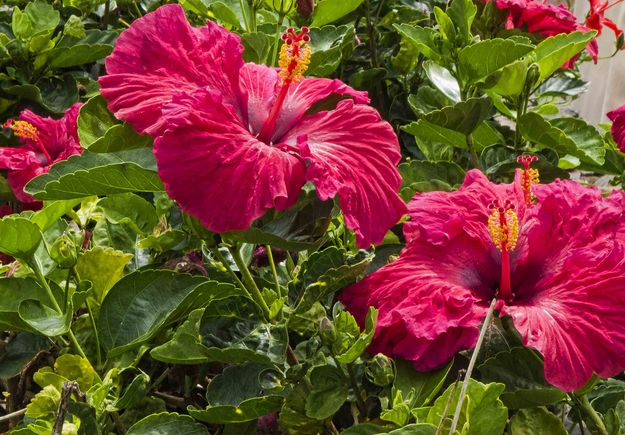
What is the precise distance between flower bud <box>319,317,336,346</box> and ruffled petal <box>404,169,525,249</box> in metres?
0.20

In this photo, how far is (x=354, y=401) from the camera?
0.89 meters

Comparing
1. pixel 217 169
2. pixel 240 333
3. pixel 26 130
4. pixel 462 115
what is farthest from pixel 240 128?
pixel 26 130

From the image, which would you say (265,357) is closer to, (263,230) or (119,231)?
(263,230)

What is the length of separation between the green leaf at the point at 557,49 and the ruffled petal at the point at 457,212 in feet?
0.67

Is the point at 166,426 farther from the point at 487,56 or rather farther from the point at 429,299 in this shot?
the point at 487,56

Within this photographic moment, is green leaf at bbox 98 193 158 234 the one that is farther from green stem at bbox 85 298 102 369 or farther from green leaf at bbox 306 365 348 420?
green leaf at bbox 306 365 348 420

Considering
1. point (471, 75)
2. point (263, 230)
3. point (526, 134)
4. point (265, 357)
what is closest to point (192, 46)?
point (263, 230)

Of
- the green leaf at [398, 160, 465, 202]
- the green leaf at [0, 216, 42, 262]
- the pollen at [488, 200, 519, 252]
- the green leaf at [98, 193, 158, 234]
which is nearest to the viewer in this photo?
the green leaf at [0, 216, 42, 262]

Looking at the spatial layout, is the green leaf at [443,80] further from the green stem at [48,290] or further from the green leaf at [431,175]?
the green stem at [48,290]

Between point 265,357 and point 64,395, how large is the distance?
0.67ft

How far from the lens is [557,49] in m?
1.16

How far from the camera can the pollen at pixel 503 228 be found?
0.96 metres

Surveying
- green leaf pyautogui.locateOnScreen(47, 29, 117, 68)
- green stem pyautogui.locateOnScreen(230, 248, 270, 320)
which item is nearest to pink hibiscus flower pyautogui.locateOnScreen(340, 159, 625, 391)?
green stem pyautogui.locateOnScreen(230, 248, 270, 320)

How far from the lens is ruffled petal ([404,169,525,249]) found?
3.22 ft
